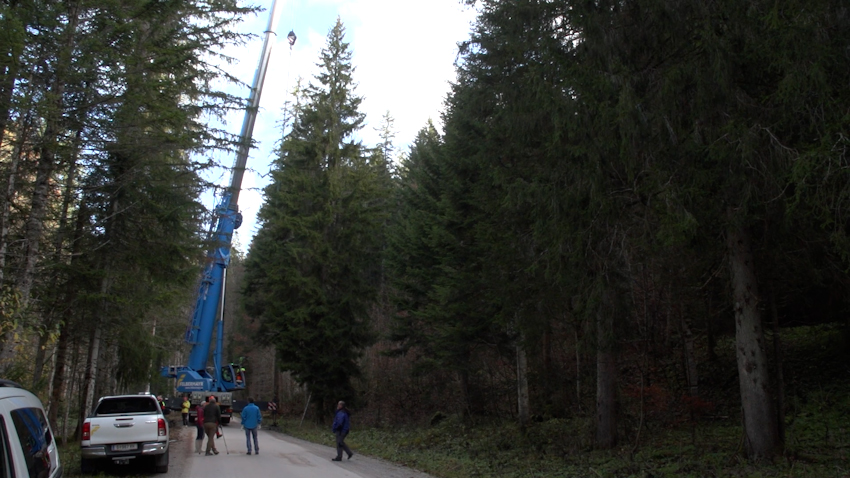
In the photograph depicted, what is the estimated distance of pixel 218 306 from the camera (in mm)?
26047

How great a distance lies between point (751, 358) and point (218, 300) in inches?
809

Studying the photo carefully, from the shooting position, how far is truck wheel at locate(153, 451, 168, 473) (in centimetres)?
1280

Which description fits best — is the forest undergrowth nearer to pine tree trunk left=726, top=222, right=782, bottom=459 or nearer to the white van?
pine tree trunk left=726, top=222, right=782, bottom=459

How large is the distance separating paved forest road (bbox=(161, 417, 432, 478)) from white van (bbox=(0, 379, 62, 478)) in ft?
24.9

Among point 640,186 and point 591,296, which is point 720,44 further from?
point 591,296

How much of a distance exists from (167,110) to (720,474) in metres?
12.3

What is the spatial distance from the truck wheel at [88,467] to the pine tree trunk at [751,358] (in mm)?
12300

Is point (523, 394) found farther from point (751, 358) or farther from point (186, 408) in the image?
point (186, 408)

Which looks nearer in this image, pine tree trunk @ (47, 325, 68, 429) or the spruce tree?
pine tree trunk @ (47, 325, 68, 429)

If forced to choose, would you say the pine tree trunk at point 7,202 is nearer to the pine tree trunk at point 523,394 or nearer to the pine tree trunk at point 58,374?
the pine tree trunk at point 58,374

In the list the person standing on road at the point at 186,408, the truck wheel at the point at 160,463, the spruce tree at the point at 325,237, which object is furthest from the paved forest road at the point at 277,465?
the spruce tree at the point at 325,237

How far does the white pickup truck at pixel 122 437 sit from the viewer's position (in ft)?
39.4

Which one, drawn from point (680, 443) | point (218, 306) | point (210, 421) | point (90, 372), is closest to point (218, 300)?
point (218, 306)

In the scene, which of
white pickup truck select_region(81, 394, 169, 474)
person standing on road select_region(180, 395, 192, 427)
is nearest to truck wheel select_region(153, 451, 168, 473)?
white pickup truck select_region(81, 394, 169, 474)
